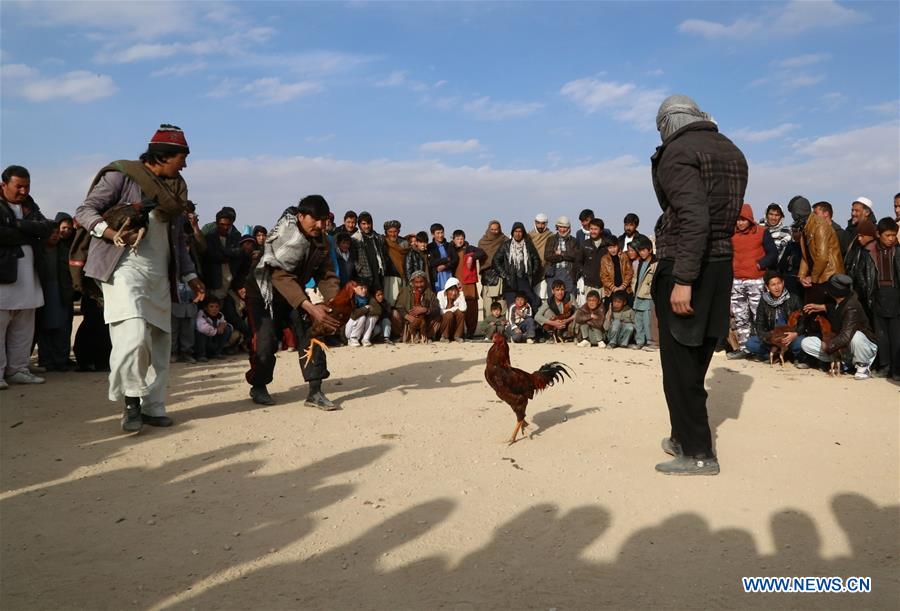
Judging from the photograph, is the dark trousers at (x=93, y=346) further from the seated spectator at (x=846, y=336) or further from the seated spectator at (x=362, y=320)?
the seated spectator at (x=846, y=336)

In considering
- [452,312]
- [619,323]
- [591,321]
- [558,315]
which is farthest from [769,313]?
[452,312]

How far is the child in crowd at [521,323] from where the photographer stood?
1318cm

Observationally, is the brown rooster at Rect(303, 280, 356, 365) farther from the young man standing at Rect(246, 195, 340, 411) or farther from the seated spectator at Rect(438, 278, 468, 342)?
the seated spectator at Rect(438, 278, 468, 342)

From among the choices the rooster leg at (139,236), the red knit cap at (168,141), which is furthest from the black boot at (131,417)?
the red knit cap at (168,141)

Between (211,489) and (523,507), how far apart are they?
1.98m

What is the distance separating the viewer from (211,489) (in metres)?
4.58

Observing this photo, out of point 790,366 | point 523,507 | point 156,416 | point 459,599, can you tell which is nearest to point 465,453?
point 523,507

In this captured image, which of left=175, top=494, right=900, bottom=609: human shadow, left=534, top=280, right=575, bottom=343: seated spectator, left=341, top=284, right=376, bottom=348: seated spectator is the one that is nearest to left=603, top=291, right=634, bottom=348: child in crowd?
left=534, top=280, right=575, bottom=343: seated spectator

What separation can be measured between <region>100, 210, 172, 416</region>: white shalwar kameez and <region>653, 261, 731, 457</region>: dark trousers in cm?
392

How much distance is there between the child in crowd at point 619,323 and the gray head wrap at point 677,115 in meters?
7.85

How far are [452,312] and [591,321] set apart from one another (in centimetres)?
257

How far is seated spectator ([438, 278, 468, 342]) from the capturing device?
13398 millimetres

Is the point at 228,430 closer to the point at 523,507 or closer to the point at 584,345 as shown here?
the point at 523,507

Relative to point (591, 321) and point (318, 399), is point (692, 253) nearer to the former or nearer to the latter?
point (318, 399)
